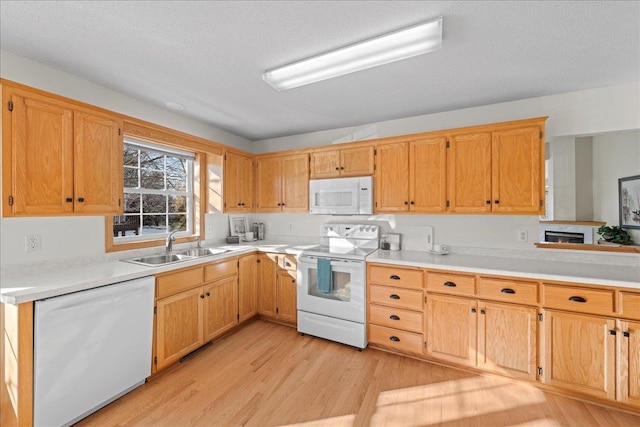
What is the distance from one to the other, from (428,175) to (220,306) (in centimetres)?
258

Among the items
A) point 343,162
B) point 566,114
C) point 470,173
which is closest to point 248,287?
point 343,162

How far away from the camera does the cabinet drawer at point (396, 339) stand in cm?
250

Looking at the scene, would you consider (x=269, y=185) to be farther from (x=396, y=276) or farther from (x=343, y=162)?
(x=396, y=276)

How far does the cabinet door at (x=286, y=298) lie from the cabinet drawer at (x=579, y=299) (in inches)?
91.2

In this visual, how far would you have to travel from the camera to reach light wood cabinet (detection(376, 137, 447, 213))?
9.02 ft

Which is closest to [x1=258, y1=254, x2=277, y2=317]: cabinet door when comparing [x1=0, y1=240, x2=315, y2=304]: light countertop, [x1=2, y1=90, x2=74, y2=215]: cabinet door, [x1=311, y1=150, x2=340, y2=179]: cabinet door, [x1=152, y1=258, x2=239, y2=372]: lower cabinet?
[x1=152, y1=258, x2=239, y2=372]: lower cabinet

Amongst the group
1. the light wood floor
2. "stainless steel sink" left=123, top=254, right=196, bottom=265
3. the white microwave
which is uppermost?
the white microwave

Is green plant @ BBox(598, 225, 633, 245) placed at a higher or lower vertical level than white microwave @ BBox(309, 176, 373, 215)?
lower

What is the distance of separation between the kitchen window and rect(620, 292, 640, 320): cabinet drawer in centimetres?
398

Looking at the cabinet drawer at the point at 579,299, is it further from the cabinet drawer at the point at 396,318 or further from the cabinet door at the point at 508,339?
the cabinet drawer at the point at 396,318

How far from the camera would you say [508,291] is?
2158 mm

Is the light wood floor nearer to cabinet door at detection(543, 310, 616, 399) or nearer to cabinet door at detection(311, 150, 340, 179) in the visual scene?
cabinet door at detection(543, 310, 616, 399)

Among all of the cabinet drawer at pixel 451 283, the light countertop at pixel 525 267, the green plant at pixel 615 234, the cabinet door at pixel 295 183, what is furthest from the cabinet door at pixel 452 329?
the cabinet door at pixel 295 183

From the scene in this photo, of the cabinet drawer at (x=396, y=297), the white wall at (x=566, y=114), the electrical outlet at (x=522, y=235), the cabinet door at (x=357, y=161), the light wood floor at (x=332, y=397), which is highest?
the white wall at (x=566, y=114)
